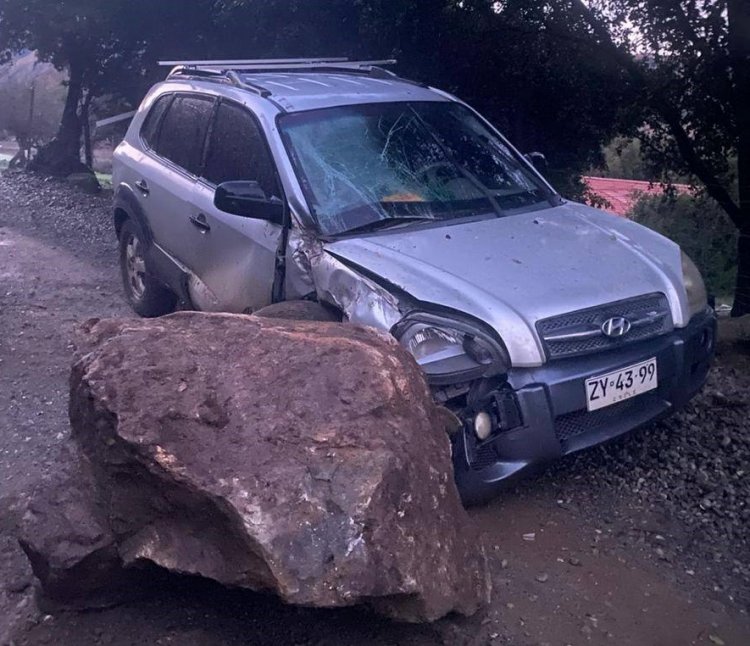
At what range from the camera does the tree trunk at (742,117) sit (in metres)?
7.10

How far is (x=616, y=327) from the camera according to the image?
393 centimetres

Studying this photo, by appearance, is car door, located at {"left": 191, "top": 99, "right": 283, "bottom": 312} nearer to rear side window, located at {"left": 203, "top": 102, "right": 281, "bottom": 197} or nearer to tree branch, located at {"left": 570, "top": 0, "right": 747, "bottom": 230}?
rear side window, located at {"left": 203, "top": 102, "right": 281, "bottom": 197}

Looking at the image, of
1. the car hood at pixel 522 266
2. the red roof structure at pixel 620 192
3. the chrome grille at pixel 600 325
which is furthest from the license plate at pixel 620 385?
the red roof structure at pixel 620 192

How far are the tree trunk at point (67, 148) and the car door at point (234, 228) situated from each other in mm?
9305

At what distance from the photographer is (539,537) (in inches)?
153

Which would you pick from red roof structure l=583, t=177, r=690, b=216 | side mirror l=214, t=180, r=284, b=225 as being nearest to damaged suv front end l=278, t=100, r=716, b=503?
side mirror l=214, t=180, r=284, b=225

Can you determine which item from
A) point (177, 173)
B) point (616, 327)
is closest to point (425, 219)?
point (616, 327)

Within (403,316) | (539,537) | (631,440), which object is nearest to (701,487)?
(631,440)

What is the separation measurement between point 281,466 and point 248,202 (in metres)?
1.88

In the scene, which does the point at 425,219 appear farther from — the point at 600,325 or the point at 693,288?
the point at 693,288

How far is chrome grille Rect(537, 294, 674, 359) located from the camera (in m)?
3.80

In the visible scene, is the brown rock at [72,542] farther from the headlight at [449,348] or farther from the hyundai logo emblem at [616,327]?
the hyundai logo emblem at [616,327]

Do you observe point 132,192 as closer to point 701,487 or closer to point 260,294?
point 260,294

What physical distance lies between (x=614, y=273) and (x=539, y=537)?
4.07 ft
